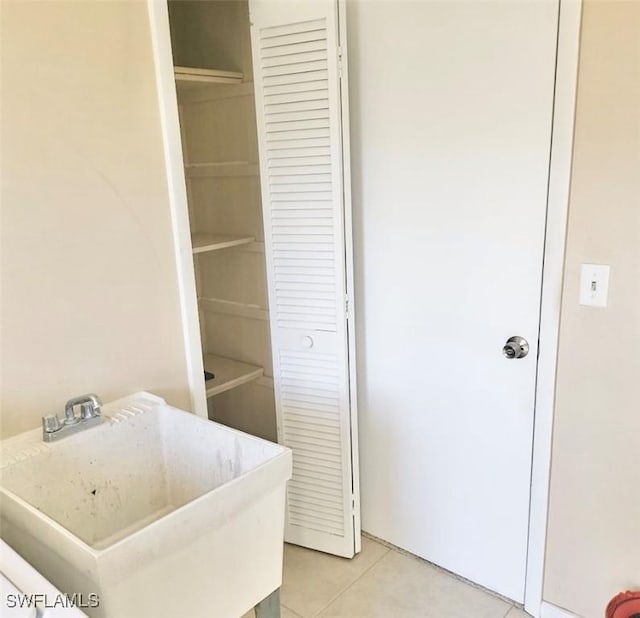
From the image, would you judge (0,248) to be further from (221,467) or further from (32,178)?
(221,467)

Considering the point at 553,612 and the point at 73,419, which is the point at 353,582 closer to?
the point at 553,612

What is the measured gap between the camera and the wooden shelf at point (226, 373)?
7.77ft

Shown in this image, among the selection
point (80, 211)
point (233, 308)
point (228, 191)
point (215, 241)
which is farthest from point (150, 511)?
point (228, 191)

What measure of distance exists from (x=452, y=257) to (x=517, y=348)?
35 centimetres

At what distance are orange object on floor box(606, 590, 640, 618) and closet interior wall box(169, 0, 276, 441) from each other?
1.51 m

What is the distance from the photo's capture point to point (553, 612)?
1.86 metres

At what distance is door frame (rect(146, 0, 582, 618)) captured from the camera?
1528 millimetres

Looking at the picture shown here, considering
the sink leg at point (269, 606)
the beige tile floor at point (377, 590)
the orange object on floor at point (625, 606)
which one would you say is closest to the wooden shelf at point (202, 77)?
the sink leg at point (269, 606)

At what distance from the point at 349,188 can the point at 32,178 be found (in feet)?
3.17

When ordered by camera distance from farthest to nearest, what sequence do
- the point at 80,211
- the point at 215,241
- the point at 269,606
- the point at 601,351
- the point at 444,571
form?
the point at 215,241 → the point at 444,571 → the point at 601,351 → the point at 80,211 → the point at 269,606

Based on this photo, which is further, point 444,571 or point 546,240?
point 444,571

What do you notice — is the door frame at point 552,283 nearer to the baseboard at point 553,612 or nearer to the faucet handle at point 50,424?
the baseboard at point 553,612

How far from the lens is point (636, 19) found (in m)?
1.39

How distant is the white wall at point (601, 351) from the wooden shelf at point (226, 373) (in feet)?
4.15
